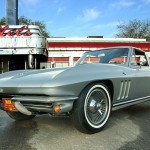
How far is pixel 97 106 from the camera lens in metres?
4.67

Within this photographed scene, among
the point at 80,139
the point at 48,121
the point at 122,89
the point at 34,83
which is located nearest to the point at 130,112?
the point at 122,89

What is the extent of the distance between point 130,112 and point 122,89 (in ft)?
5.13

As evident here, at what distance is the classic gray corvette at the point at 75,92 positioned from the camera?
4082mm

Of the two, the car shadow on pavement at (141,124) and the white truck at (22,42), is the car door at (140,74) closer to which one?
the car shadow on pavement at (141,124)

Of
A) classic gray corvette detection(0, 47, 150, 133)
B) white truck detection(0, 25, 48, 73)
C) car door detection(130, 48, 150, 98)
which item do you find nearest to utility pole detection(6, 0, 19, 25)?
white truck detection(0, 25, 48, 73)

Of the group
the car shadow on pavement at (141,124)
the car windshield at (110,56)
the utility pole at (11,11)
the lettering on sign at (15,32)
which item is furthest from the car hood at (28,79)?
the utility pole at (11,11)

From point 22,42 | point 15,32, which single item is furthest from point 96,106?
point 15,32

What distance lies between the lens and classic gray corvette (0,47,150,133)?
4.08m

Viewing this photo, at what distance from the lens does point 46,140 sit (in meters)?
4.21

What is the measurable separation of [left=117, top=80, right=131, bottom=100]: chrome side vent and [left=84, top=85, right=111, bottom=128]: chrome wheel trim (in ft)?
1.38

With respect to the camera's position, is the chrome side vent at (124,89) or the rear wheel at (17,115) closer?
the chrome side vent at (124,89)

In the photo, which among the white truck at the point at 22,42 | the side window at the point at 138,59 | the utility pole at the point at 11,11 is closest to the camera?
the side window at the point at 138,59

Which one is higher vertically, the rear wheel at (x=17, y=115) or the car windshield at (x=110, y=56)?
the car windshield at (x=110, y=56)

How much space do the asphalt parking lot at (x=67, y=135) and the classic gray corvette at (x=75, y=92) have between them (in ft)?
0.76
